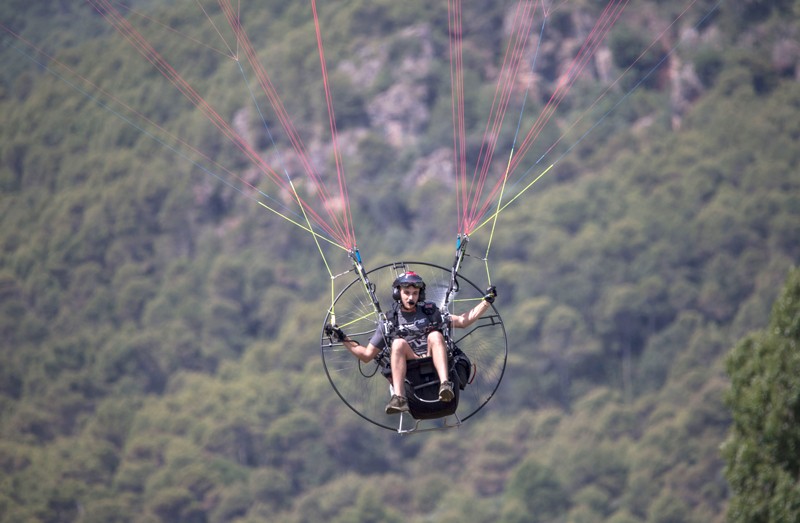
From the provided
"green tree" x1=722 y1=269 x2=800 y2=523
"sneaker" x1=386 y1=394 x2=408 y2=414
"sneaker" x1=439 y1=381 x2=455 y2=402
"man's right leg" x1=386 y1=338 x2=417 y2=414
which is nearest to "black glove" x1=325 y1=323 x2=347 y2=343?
"man's right leg" x1=386 y1=338 x2=417 y2=414

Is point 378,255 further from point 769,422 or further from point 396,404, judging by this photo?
point 396,404

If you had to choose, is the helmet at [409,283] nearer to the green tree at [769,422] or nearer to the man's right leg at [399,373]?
the man's right leg at [399,373]

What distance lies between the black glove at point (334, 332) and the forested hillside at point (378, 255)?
257 feet

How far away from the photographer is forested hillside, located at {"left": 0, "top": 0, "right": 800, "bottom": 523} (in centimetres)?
11975

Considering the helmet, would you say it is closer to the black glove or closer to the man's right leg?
the man's right leg

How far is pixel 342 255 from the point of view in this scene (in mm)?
147875

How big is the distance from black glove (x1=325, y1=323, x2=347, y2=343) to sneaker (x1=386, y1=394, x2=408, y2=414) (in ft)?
3.56

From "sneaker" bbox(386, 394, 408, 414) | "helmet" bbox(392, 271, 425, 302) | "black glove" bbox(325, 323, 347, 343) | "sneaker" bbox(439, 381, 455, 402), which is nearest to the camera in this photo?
"black glove" bbox(325, 323, 347, 343)

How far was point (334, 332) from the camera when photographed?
22969 mm

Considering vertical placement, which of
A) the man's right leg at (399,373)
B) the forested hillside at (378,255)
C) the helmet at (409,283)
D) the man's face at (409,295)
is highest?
the forested hillside at (378,255)

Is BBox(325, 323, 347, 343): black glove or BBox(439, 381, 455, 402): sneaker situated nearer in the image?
BBox(325, 323, 347, 343): black glove

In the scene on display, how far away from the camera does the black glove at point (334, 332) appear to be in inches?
902

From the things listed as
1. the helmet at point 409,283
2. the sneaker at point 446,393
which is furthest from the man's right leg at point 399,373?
the helmet at point 409,283

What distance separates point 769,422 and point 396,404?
14.7 meters
